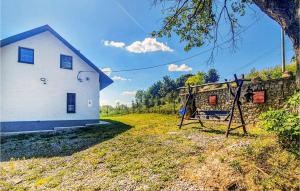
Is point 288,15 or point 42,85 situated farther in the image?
point 42,85

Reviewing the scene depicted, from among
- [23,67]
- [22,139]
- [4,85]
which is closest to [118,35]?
[23,67]

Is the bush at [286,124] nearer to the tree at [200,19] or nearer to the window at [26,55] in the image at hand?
the tree at [200,19]

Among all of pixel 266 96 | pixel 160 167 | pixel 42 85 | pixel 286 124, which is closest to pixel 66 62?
pixel 42 85

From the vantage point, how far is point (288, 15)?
4980 millimetres

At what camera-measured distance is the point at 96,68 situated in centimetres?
1755

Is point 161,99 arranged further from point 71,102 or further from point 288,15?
point 288,15

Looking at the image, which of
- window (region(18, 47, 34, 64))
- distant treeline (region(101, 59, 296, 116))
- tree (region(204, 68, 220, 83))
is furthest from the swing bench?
tree (region(204, 68, 220, 83))

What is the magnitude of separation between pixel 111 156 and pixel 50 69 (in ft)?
34.7

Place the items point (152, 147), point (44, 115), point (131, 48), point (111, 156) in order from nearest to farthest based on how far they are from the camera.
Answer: point (111, 156), point (152, 147), point (44, 115), point (131, 48)

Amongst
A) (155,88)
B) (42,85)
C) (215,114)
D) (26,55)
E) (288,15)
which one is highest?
(26,55)

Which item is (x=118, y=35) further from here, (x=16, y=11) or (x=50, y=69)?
(x=16, y=11)

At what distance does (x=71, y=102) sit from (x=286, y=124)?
14.5 metres

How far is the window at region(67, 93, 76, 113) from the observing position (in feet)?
52.5

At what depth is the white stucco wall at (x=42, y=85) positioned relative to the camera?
43.2ft
